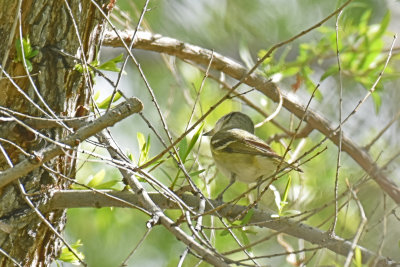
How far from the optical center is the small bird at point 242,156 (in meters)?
3.89

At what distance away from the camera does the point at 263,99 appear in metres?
4.52

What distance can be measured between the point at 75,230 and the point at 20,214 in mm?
2603

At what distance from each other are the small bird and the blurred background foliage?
6.4 inches

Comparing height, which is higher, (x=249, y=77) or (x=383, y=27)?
(x=383, y=27)

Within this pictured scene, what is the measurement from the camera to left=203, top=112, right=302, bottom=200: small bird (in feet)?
12.8

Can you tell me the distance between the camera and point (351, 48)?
13.6 feet

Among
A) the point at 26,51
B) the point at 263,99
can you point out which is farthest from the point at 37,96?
the point at 263,99

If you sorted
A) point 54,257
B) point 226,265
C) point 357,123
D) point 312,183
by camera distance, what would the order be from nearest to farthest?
point 226,265, point 54,257, point 312,183, point 357,123

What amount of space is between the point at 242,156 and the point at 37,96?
151cm

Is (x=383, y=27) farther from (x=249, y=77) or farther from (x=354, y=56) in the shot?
(x=249, y=77)

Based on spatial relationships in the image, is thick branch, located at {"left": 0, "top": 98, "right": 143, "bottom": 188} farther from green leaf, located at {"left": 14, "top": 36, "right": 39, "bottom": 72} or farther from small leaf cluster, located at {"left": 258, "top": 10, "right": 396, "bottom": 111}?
small leaf cluster, located at {"left": 258, "top": 10, "right": 396, "bottom": 111}

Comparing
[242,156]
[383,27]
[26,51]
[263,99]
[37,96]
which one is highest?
[383,27]

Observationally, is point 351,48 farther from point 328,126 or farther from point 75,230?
point 75,230


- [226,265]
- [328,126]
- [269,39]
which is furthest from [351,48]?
[226,265]
